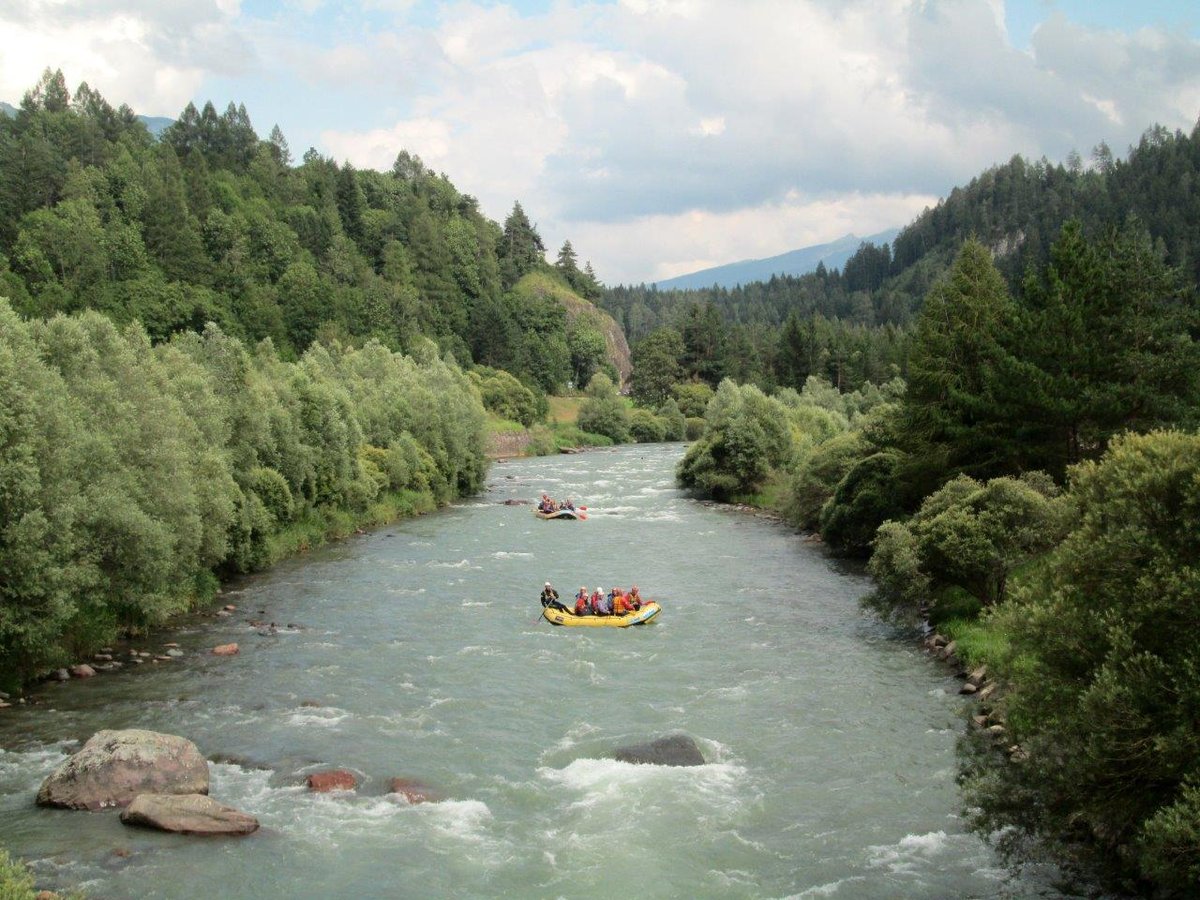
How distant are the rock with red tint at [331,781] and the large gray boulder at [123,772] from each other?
2619 millimetres

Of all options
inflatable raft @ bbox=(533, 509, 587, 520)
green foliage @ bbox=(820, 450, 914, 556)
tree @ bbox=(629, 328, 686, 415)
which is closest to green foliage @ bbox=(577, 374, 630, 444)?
tree @ bbox=(629, 328, 686, 415)

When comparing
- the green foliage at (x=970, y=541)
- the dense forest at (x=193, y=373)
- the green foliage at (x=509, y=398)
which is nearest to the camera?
the dense forest at (x=193, y=373)

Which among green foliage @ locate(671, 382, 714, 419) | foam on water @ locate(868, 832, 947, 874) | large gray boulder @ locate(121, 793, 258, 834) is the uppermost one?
green foliage @ locate(671, 382, 714, 419)

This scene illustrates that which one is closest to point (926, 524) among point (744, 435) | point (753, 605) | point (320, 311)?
point (753, 605)

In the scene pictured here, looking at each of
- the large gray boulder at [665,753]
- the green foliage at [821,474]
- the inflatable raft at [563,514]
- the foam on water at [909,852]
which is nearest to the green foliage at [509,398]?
the inflatable raft at [563,514]

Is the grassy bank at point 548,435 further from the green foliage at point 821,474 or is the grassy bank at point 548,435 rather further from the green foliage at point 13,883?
the green foliage at point 13,883

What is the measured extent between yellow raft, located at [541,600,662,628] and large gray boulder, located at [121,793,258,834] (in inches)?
790

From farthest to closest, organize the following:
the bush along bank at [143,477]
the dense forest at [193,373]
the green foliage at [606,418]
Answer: the green foliage at [606,418], the dense forest at [193,373], the bush along bank at [143,477]

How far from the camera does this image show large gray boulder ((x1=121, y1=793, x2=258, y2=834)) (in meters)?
22.5

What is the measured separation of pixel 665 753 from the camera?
2702 centimetres

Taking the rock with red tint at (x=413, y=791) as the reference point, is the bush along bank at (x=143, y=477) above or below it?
above

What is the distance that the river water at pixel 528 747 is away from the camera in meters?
21.0

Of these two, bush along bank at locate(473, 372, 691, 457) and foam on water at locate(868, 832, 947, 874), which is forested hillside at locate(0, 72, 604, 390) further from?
foam on water at locate(868, 832, 947, 874)

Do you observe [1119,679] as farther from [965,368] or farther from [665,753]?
[965,368]
